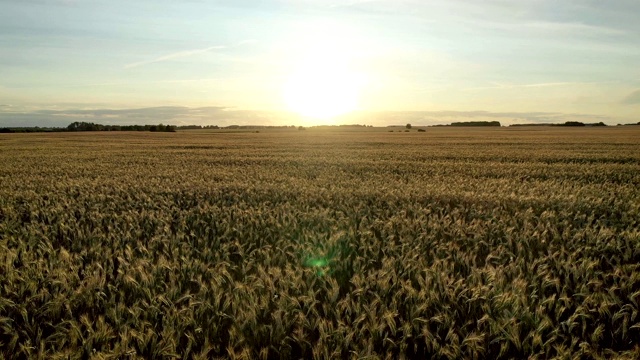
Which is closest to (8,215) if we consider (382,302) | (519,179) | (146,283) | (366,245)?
(146,283)

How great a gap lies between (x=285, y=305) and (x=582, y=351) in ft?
6.51

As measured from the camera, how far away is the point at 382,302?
3293 millimetres

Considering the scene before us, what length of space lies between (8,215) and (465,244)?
707 centimetres

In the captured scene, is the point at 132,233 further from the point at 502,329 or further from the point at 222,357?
the point at 502,329

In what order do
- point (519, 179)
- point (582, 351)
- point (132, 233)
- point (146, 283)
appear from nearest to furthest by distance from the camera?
1. point (582, 351)
2. point (146, 283)
3. point (132, 233)
4. point (519, 179)

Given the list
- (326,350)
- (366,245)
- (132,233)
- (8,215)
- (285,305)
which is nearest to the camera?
(326,350)

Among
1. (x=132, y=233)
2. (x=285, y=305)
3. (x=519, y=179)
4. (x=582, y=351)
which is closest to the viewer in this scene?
(x=582, y=351)

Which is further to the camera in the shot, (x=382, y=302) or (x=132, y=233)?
(x=132, y=233)

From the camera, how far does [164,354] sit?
2.59 meters

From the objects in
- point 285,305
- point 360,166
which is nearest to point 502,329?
point 285,305

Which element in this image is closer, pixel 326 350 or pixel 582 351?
pixel 326 350

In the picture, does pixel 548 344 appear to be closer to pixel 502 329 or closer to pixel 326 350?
pixel 502 329

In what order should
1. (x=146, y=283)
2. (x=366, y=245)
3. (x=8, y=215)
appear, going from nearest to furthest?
(x=146, y=283) → (x=366, y=245) → (x=8, y=215)

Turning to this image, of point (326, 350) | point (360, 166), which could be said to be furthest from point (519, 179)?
point (326, 350)
